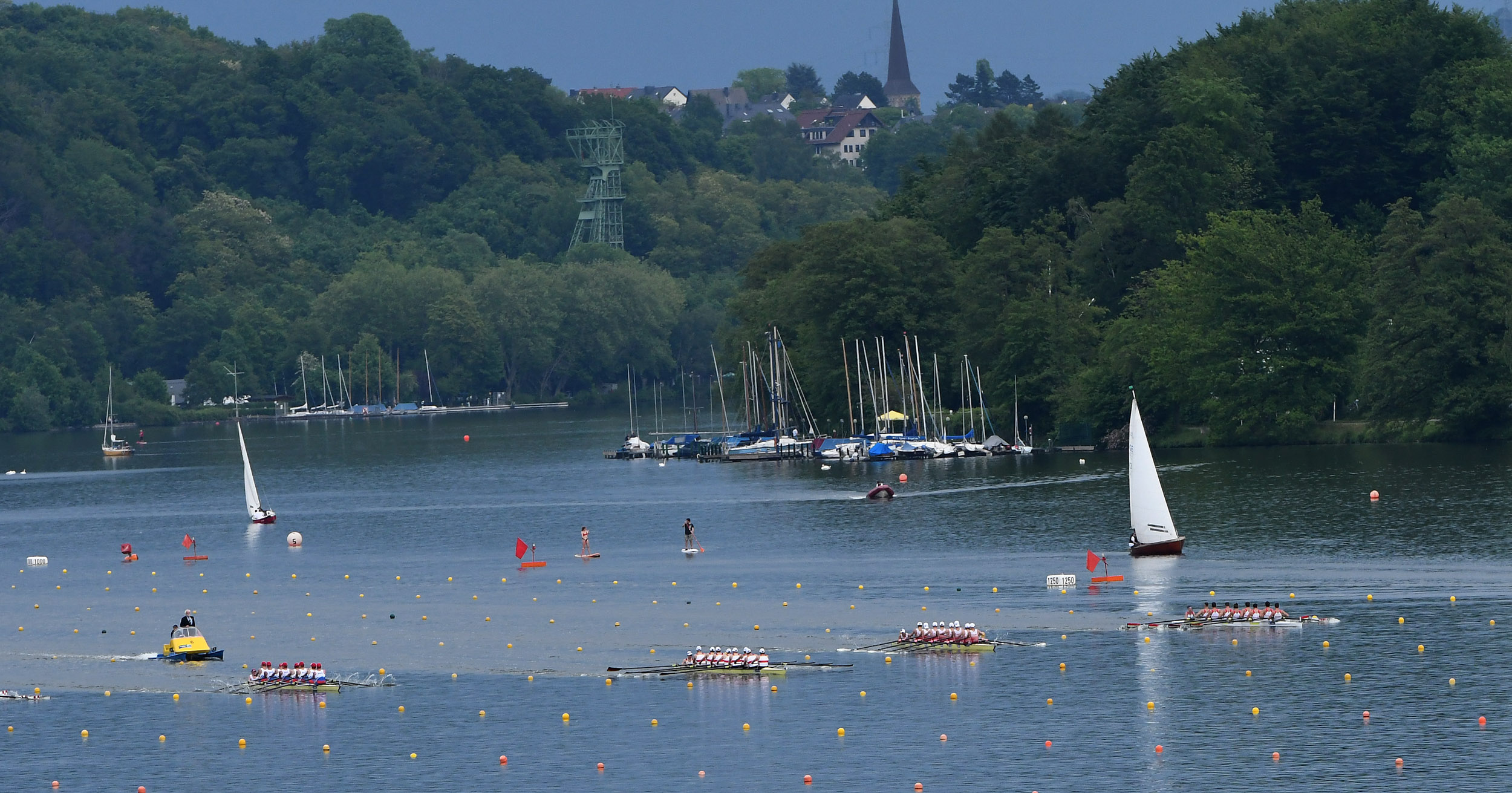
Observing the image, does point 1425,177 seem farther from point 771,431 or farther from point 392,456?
point 392,456

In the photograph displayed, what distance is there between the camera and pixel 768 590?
84.9m

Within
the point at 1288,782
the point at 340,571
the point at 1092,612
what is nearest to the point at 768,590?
the point at 1092,612

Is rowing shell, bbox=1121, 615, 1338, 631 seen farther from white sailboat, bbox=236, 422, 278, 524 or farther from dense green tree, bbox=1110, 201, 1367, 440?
dense green tree, bbox=1110, 201, 1367, 440

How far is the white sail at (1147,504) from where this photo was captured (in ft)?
292

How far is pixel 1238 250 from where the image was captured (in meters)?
142

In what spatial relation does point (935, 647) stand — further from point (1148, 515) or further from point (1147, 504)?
point (1147, 504)

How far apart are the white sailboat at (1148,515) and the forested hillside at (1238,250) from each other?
4890 centimetres

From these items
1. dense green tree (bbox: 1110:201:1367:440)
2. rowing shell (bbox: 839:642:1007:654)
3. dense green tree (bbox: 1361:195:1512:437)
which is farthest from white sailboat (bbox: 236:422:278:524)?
dense green tree (bbox: 1361:195:1512:437)

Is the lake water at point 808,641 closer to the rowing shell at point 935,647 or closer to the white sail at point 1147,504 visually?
the rowing shell at point 935,647

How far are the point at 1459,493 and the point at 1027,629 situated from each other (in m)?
42.1

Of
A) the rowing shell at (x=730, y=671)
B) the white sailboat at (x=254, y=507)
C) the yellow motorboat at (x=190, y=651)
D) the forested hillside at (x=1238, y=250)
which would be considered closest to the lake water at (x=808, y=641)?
the rowing shell at (x=730, y=671)

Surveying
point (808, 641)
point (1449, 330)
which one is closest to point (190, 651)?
point (808, 641)

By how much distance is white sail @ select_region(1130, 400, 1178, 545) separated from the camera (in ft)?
292

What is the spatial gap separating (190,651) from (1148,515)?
41568 millimetres
